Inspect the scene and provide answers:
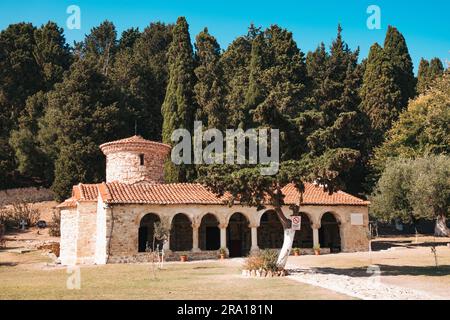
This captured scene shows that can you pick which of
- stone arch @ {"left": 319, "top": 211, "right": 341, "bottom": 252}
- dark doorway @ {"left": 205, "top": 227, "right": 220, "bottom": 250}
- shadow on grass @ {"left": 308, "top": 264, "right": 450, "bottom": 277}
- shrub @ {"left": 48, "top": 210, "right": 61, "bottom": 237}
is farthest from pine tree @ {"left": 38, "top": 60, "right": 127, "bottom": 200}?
shadow on grass @ {"left": 308, "top": 264, "right": 450, "bottom": 277}

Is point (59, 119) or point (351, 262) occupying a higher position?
Answer: point (59, 119)

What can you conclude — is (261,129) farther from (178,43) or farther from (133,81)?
(133,81)

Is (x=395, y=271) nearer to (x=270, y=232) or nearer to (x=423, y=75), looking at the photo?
(x=270, y=232)

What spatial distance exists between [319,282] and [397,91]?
37.7 metres

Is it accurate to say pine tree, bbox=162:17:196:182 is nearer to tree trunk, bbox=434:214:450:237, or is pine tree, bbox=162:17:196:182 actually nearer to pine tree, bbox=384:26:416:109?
pine tree, bbox=384:26:416:109

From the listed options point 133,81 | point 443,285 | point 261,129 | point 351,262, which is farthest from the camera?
point 133,81

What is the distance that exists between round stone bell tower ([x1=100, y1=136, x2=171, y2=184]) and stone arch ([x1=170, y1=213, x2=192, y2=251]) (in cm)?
277

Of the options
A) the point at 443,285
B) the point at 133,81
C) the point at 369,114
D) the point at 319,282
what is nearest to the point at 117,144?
the point at 319,282

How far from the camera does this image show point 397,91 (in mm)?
Answer: 48500

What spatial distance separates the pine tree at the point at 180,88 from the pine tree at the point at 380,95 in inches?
698

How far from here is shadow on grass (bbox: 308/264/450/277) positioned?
17594mm

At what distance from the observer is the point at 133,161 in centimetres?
2958

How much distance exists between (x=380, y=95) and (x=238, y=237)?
25.4 metres

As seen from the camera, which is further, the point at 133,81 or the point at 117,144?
the point at 133,81
